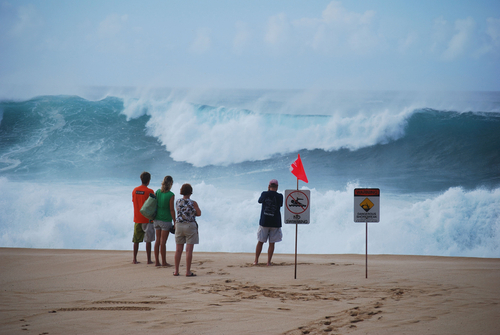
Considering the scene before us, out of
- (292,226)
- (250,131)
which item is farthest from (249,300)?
(250,131)

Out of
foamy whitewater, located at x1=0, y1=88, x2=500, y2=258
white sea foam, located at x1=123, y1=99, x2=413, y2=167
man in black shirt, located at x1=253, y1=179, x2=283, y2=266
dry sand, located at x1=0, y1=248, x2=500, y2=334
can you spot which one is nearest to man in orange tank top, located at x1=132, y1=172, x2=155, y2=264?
dry sand, located at x1=0, y1=248, x2=500, y2=334

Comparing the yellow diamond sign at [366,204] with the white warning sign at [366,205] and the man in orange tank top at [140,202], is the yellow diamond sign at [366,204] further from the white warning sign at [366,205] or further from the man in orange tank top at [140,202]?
the man in orange tank top at [140,202]

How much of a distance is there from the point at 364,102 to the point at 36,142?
12.0 meters

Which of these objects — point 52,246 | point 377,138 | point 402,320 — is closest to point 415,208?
point 377,138

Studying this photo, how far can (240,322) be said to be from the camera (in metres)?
3.26

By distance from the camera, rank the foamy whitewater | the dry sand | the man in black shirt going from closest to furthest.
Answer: the dry sand → the man in black shirt → the foamy whitewater

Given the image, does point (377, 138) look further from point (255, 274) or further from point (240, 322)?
point (240, 322)

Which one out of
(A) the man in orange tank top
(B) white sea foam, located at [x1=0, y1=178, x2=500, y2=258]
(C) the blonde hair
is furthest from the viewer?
(B) white sea foam, located at [x1=0, y1=178, x2=500, y2=258]

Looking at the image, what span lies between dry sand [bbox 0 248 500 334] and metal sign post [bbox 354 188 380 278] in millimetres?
751

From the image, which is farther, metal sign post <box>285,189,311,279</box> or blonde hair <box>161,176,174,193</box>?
blonde hair <box>161,176,174,193</box>

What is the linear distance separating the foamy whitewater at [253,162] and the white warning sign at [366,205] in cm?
397

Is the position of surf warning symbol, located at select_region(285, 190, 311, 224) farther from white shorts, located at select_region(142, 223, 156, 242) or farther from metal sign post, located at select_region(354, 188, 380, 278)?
white shorts, located at select_region(142, 223, 156, 242)

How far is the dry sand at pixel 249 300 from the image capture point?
3.13 meters

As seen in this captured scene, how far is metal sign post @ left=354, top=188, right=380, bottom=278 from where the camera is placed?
18.2ft
